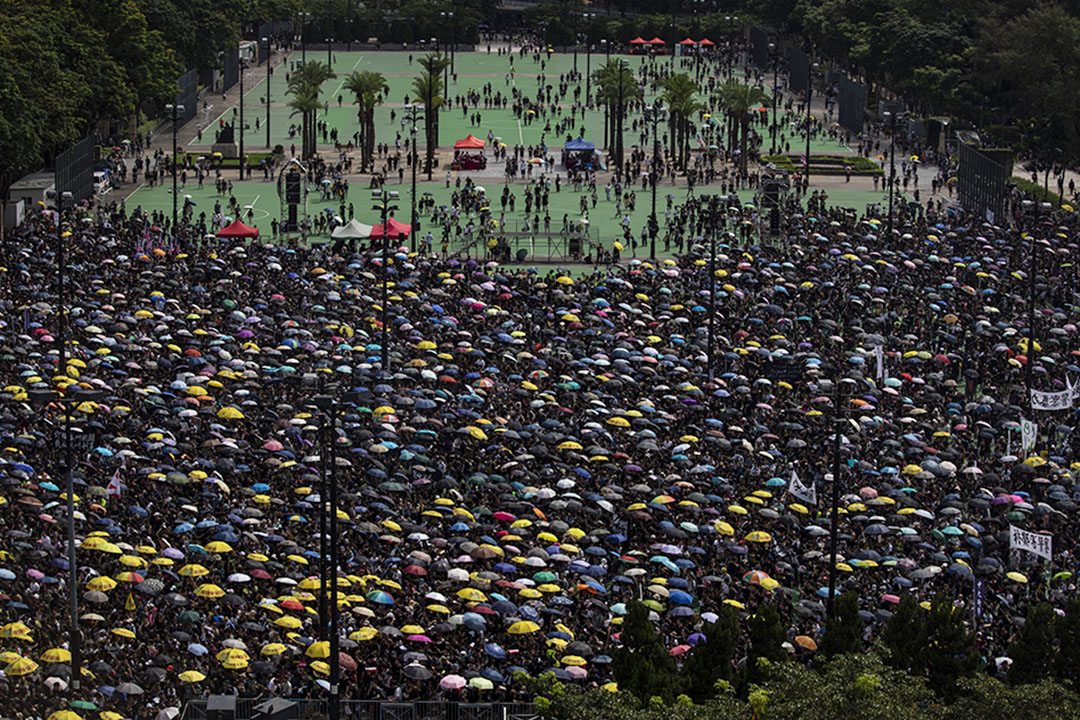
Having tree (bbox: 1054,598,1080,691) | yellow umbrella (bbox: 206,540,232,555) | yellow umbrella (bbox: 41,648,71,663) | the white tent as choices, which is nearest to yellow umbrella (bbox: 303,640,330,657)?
yellow umbrella (bbox: 41,648,71,663)

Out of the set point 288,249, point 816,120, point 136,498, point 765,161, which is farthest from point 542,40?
point 136,498

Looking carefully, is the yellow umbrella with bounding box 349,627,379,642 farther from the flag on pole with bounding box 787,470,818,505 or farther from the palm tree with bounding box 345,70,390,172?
the palm tree with bounding box 345,70,390,172

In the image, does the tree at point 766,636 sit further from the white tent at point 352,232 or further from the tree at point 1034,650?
the white tent at point 352,232

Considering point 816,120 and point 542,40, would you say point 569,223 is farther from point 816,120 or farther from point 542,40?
point 542,40

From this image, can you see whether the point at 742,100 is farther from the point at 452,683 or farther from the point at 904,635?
the point at 452,683

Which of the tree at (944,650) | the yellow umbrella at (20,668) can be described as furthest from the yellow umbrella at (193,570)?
the tree at (944,650)

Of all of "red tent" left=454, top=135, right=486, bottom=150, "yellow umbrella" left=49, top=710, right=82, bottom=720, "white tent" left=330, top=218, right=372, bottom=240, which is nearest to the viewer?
"yellow umbrella" left=49, top=710, right=82, bottom=720

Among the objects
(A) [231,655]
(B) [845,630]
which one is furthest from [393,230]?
(B) [845,630]
